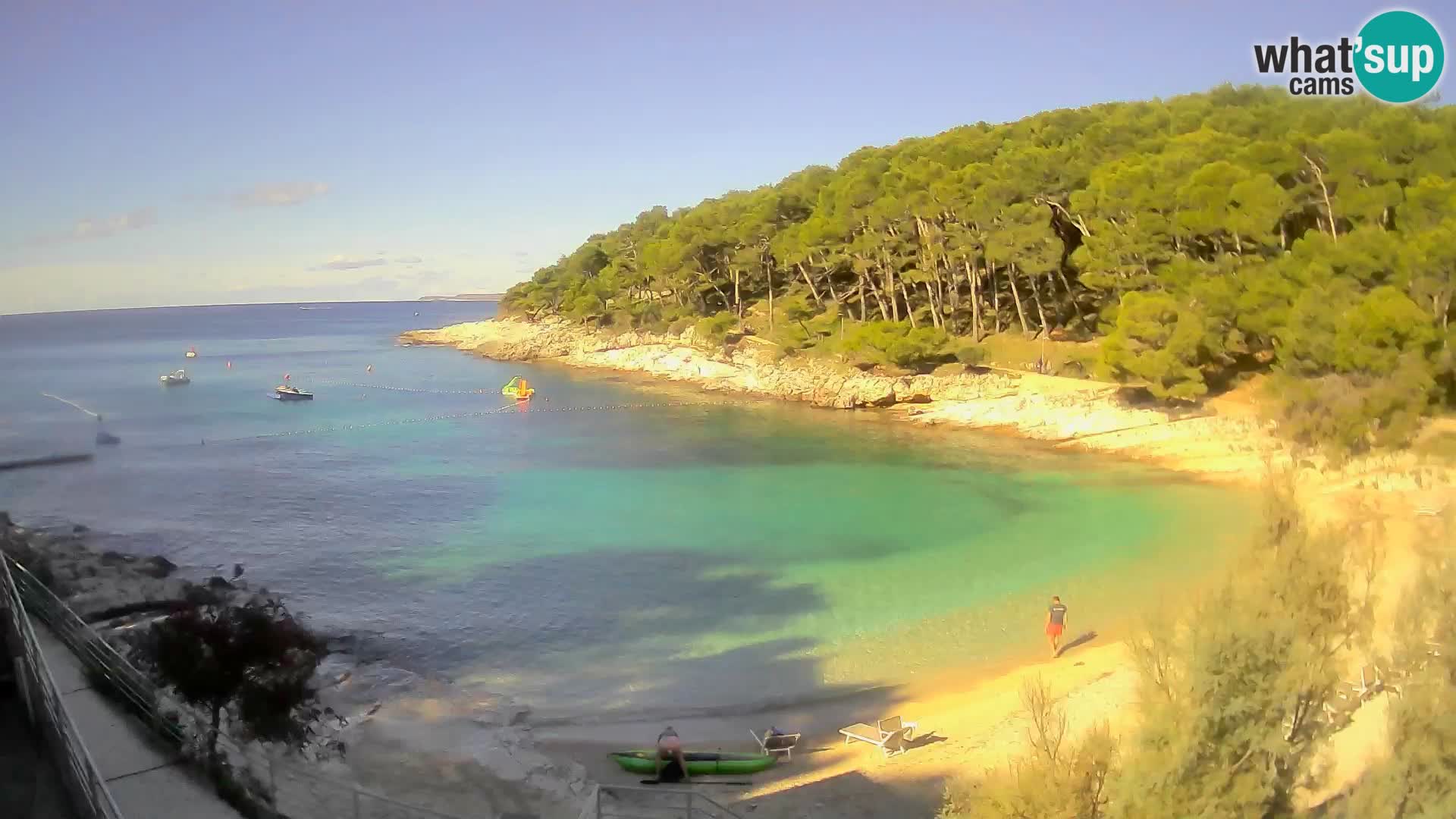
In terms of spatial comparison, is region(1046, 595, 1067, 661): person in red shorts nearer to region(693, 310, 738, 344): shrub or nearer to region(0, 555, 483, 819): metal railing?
region(0, 555, 483, 819): metal railing

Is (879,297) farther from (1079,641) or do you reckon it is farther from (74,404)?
(74,404)

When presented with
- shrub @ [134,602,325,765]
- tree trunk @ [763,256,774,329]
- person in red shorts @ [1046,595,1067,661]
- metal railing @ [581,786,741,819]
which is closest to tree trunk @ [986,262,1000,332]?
tree trunk @ [763,256,774,329]

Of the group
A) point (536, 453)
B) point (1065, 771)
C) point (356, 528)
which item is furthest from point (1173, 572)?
point (536, 453)

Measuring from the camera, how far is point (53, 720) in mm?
5809

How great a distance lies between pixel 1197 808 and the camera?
217 inches

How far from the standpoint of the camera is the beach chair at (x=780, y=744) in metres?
10.7

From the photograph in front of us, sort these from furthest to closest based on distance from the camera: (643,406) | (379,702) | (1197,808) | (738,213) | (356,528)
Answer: (738,213)
(643,406)
(356,528)
(379,702)
(1197,808)

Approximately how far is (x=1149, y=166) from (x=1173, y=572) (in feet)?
68.5

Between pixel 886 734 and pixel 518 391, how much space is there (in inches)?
1604

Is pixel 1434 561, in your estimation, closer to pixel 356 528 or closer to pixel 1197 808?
pixel 1197 808

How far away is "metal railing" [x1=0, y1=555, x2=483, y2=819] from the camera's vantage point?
21.3 ft

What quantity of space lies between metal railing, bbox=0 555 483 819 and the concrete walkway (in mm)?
115

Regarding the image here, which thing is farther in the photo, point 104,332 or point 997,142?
point 104,332

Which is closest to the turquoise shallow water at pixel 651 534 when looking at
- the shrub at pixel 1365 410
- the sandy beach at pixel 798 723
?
the sandy beach at pixel 798 723
